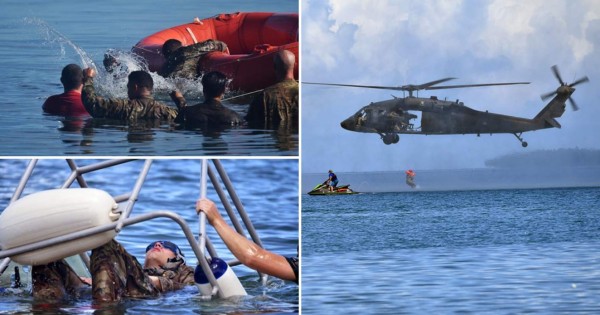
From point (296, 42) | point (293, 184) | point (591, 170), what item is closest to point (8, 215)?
point (296, 42)

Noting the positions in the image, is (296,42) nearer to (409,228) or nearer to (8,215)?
(8,215)

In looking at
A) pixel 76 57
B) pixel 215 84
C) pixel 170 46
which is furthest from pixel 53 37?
pixel 215 84

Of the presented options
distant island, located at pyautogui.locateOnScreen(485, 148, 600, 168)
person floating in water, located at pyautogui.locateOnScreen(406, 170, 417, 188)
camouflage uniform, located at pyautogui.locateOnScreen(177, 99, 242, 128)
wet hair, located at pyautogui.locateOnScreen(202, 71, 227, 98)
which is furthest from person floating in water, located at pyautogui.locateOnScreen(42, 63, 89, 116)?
distant island, located at pyautogui.locateOnScreen(485, 148, 600, 168)

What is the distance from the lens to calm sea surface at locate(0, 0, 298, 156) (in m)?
7.40

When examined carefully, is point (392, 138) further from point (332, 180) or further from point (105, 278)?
point (105, 278)

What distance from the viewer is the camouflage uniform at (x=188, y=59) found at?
7.45 metres

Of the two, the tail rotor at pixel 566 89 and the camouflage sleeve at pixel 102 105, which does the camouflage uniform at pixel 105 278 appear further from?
the tail rotor at pixel 566 89

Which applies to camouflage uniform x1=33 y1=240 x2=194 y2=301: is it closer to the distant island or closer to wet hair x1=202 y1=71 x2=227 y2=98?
wet hair x1=202 y1=71 x2=227 y2=98

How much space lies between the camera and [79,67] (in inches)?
293

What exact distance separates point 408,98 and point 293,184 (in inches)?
45.6

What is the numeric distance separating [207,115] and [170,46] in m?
0.40

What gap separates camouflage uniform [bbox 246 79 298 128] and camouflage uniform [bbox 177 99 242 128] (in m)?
0.12

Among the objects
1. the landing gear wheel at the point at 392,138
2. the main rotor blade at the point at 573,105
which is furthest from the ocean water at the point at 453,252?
the main rotor blade at the point at 573,105

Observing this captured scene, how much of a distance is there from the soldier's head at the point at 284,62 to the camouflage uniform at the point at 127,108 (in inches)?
22.7
